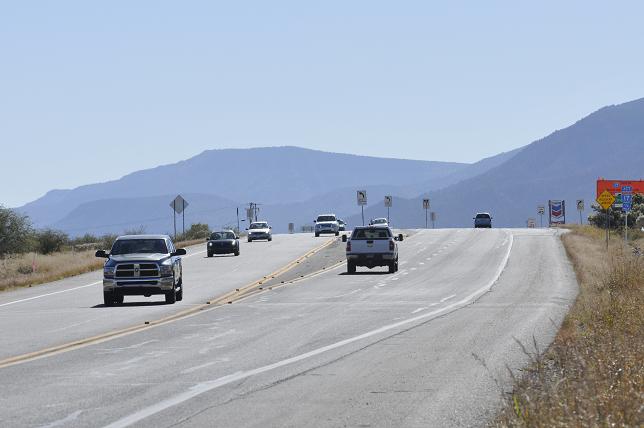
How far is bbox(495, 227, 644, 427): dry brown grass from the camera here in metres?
8.07


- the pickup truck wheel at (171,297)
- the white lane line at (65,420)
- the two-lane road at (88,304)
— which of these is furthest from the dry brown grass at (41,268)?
the white lane line at (65,420)

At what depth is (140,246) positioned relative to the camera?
31.4 m

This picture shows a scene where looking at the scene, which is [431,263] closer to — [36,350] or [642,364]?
[36,350]

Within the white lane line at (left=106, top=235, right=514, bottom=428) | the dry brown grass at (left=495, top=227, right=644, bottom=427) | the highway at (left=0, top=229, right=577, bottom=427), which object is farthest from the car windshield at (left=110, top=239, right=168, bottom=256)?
the dry brown grass at (left=495, top=227, right=644, bottom=427)

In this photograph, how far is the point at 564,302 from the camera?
27.9 m

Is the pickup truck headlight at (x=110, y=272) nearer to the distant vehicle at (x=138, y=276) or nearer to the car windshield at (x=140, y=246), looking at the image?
the distant vehicle at (x=138, y=276)

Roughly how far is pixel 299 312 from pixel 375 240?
1960 cm

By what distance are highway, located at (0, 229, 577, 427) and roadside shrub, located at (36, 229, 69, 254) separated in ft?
136

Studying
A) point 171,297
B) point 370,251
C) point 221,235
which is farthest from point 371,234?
point 221,235

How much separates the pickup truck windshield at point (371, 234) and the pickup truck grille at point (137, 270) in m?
16.2

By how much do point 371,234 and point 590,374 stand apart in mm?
35327

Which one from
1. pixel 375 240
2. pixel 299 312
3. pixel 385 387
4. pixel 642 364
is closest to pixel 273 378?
pixel 385 387

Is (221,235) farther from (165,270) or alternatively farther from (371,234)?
(165,270)

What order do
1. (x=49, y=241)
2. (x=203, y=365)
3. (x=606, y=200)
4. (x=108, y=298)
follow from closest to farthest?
(x=203, y=365) < (x=108, y=298) < (x=606, y=200) < (x=49, y=241)
